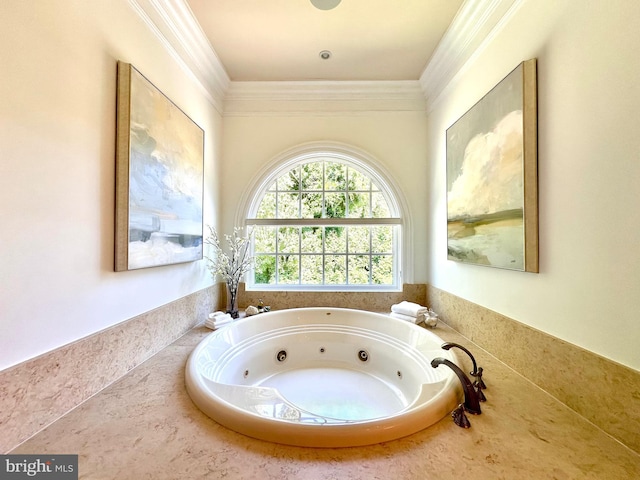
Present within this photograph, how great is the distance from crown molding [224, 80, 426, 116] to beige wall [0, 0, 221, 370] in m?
1.09

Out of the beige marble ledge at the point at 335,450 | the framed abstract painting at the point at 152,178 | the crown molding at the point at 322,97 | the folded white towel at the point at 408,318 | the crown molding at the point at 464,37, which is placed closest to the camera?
the beige marble ledge at the point at 335,450

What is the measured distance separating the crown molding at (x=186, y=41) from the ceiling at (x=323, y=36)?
2.2 inches

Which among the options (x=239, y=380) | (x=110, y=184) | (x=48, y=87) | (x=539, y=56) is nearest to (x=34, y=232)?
(x=110, y=184)

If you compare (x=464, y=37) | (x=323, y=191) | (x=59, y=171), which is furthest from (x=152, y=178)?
(x=464, y=37)

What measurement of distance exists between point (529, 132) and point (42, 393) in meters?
2.13

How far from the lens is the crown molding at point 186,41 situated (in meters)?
1.40

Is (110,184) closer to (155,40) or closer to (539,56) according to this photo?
(155,40)

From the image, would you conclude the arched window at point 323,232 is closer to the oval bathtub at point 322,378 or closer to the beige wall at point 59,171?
the oval bathtub at point 322,378

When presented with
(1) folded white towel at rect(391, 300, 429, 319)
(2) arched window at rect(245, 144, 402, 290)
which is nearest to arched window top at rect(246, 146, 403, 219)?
(2) arched window at rect(245, 144, 402, 290)

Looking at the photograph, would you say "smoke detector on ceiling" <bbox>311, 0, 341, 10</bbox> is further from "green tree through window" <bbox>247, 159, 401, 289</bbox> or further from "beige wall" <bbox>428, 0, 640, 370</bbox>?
"green tree through window" <bbox>247, 159, 401, 289</bbox>

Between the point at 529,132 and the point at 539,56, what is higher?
the point at 539,56

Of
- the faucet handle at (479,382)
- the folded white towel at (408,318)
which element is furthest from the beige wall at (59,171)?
the folded white towel at (408,318)

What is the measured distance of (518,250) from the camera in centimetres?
122

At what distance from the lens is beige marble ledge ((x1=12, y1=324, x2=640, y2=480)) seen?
728mm
